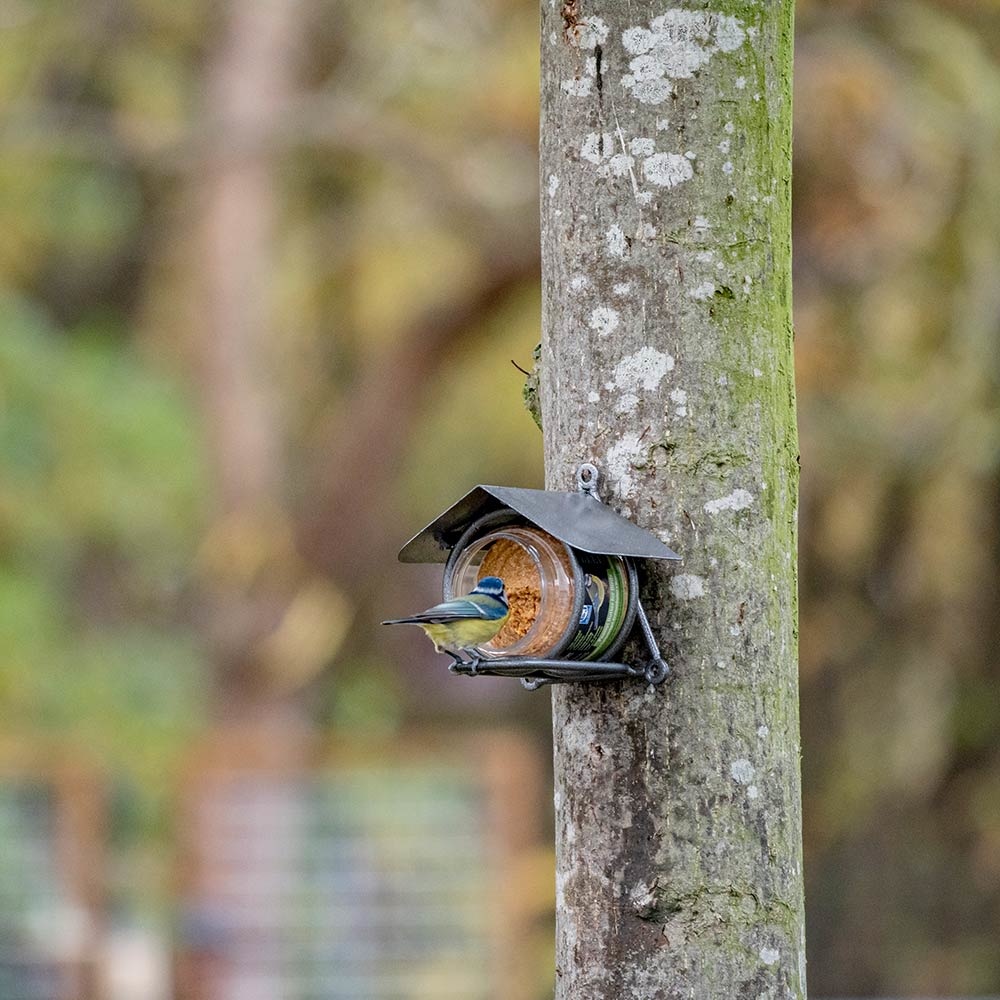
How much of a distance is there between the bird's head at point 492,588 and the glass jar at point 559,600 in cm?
3

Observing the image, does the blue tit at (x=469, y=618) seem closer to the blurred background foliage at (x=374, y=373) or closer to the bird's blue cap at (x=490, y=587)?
the bird's blue cap at (x=490, y=587)

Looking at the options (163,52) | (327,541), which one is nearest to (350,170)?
(163,52)

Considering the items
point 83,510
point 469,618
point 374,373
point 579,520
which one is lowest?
point 469,618

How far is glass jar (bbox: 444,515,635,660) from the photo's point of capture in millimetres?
1997

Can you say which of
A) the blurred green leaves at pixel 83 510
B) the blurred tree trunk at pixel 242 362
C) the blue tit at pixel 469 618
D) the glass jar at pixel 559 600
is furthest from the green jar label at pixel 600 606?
the blurred tree trunk at pixel 242 362

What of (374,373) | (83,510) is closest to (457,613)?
(83,510)

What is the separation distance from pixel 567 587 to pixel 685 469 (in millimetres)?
187

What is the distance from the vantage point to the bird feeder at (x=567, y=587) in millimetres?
1974

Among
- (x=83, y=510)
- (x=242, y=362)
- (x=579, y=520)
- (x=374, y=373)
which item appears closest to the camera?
(x=579, y=520)

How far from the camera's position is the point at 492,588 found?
6.83 feet

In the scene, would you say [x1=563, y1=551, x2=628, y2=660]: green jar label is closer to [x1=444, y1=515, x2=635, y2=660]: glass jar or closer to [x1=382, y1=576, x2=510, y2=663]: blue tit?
[x1=444, y1=515, x2=635, y2=660]: glass jar

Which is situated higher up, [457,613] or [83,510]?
[83,510]

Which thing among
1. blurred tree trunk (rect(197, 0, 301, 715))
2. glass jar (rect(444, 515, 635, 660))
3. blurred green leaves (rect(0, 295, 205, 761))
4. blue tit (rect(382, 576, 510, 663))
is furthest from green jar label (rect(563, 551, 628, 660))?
blurred tree trunk (rect(197, 0, 301, 715))

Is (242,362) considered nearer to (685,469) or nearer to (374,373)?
(374,373)
